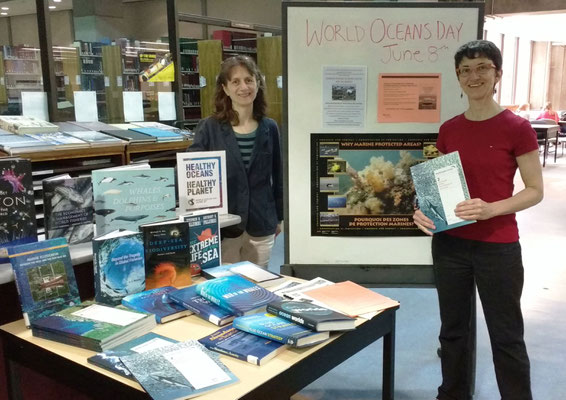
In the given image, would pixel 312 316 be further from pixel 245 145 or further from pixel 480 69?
pixel 245 145

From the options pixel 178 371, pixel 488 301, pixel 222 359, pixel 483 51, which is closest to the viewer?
pixel 178 371

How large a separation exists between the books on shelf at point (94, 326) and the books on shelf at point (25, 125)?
9.24 feet

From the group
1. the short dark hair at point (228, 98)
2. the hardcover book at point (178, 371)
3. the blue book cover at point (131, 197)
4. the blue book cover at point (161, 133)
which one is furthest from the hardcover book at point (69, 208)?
the blue book cover at point (161, 133)

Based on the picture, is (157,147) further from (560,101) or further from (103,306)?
(560,101)

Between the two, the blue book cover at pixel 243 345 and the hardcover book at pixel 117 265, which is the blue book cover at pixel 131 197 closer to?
the hardcover book at pixel 117 265

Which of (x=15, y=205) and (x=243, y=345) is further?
(x=15, y=205)

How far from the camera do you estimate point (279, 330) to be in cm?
154

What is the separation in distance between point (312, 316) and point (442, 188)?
836 millimetres

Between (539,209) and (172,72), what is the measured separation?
16.5 ft

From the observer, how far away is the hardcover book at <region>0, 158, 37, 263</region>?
1735 millimetres

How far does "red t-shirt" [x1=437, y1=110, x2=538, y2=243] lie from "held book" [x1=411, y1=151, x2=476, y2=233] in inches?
3.0

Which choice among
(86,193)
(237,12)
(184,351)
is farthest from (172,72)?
(237,12)

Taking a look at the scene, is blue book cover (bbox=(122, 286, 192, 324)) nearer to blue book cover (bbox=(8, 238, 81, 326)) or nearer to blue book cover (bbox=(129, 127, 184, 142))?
blue book cover (bbox=(8, 238, 81, 326))

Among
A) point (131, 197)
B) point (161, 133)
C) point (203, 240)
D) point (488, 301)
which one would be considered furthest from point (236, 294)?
point (161, 133)
